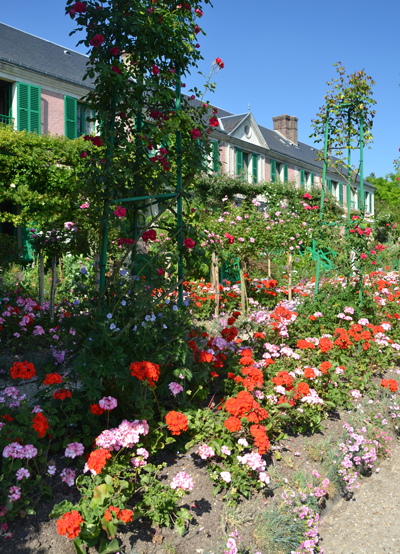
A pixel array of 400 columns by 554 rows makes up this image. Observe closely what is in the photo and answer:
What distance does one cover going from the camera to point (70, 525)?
1906 mm

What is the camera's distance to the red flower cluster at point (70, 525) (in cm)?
190

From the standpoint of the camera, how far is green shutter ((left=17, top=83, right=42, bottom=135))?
11484 millimetres

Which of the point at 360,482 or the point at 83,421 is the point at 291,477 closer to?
the point at 360,482

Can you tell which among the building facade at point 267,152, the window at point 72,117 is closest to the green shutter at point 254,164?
the building facade at point 267,152

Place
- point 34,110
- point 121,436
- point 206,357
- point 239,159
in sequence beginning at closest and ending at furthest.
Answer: point 121,436 → point 206,357 → point 34,110 → point 239,159

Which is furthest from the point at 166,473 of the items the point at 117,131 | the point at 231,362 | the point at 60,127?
the point at 60,127

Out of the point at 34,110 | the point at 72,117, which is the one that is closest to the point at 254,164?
the point at 72,117

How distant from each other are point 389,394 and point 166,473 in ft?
8.69

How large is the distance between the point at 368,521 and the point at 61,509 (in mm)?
1911

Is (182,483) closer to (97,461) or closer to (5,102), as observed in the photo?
(97,461)

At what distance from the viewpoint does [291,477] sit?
281 cm

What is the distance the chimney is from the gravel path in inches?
1023

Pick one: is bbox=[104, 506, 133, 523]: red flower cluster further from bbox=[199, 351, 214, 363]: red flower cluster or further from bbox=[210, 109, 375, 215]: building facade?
bbox=[210, 109, 375, 215]: building facade

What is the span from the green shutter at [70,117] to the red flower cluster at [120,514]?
12.0 m
